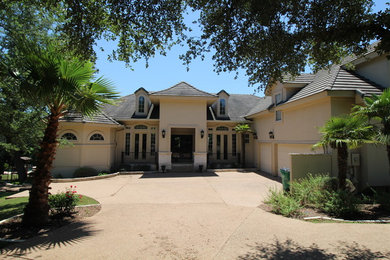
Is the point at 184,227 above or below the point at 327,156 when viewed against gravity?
below

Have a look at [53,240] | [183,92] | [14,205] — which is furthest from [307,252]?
[183,92]

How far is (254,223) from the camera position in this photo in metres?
6.23

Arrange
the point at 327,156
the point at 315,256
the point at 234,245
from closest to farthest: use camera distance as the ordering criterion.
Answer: the point at 315,256 < the point at 234,245 < the point at 327,156

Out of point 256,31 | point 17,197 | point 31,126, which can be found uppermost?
point 256,31

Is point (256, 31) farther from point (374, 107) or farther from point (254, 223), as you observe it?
point (254, 223)

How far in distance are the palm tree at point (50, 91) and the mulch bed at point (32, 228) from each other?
0.69ft

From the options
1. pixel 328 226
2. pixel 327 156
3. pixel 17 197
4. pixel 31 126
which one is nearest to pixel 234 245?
pixel 328 226

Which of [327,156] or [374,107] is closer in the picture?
[374,107]

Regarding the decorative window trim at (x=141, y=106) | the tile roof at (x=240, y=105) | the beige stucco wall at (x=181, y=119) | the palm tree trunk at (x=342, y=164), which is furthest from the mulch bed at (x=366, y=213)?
the decorative window trim at (x=141, y=106)

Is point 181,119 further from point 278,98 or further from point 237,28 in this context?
point 237,28

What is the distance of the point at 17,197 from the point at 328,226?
1295 cm

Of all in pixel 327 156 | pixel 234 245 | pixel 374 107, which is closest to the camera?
pixel 234 245

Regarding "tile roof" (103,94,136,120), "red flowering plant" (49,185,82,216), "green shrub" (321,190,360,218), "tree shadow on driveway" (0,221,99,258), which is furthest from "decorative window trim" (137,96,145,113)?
"green shrub" (321,190,360,218)

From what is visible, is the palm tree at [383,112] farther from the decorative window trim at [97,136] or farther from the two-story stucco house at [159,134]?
the decorative window trim at [97,136]
